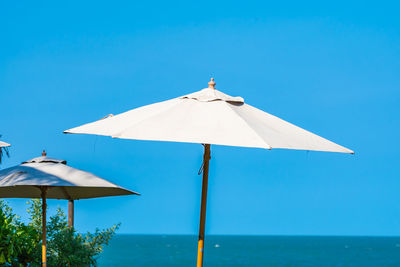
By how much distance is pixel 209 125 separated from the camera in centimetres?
532

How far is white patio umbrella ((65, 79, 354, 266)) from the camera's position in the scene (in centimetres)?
517

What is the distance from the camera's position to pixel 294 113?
370ft

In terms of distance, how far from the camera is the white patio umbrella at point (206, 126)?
5172 mm

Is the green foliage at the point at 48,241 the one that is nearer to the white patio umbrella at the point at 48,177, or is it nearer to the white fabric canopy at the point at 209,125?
the white patio umbrella at the point at 48,177

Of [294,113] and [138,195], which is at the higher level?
[294,113]

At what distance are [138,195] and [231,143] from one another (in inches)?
107

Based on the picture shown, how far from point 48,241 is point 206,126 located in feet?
20.2

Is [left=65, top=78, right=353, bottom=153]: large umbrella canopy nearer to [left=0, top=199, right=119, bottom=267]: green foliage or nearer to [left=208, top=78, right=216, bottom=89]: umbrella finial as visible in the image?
[left=208, top=78, right=216, bottom=89]: umbrella finial

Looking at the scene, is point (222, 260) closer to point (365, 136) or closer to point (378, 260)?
point (378, 260)

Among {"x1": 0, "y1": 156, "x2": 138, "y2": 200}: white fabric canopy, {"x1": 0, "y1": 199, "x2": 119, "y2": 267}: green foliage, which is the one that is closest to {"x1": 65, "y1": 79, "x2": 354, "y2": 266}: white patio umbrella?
{"x1": 0, "y1": 156, "x2": 138, "y2": 200}: white fabric canopy

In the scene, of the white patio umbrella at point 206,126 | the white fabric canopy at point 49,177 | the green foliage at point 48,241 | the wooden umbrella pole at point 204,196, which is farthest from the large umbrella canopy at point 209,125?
the green foliage at point 48,241

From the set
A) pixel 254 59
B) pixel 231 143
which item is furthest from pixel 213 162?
pixel 254 59

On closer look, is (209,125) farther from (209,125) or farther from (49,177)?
(49,177)

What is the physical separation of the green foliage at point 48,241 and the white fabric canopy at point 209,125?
3.70 m
